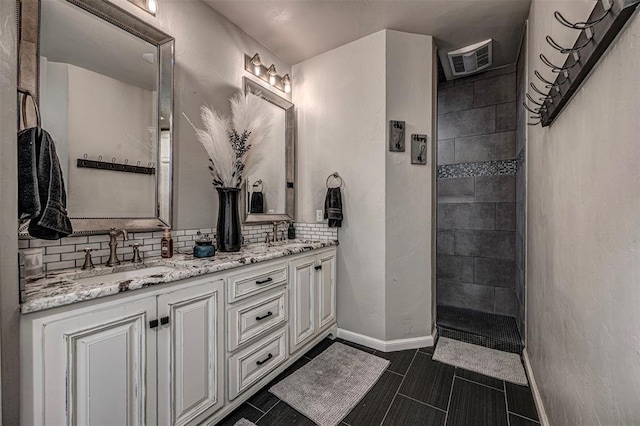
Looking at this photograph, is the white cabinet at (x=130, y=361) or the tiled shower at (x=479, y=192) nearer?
the white cabinet at (x=130, y=361)

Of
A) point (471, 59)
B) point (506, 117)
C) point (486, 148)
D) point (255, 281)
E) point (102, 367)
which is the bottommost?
point (102, 367)

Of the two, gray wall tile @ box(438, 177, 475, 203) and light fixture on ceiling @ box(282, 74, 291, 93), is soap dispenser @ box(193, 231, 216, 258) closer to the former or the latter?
light fixture on ceiling @ box(282, 74, 291, 93)

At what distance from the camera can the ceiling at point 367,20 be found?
6.40 ft

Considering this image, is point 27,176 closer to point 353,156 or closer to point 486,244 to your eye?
point 353,156

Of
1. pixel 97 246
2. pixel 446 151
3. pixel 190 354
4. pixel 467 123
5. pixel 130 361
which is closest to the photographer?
pixel 130 361

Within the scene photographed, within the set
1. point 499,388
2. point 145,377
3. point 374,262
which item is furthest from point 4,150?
point 499,388

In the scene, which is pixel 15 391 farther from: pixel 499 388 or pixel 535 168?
pixel 535 168

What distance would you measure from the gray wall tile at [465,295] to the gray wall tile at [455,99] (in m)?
2.04

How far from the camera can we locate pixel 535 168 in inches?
70.1

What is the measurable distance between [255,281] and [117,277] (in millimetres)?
690

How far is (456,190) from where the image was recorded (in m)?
3.16

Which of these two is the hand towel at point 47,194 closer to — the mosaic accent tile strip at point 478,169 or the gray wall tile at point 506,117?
the mosaic accent tile strip at point 478,169

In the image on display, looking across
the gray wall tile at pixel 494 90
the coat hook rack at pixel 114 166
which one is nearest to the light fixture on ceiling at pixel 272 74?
the coat hook rack at pixel 114 166

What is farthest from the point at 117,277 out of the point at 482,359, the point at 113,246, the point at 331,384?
the point at 482,359
